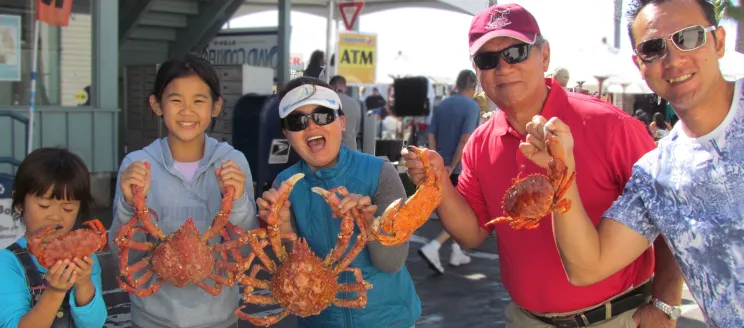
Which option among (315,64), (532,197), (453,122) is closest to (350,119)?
(453,122)

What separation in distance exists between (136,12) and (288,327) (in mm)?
8366

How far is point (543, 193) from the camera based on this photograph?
2.09m

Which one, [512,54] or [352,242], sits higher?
[512,54]

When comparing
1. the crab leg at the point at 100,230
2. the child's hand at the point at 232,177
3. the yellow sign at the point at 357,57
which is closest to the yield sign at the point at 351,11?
the yellow sign at the point at 357,57

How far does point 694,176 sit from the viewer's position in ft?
6.75

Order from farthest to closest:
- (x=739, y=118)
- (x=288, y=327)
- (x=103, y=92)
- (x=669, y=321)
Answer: (x=103, y=92) < (x=288, y=327) < (x=669, y=321) < (x=739, y=118)

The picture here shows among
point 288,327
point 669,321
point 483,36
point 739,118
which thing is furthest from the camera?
point 288,327

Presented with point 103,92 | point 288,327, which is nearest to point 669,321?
point 288,327

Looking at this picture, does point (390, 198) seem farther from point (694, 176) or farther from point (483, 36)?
point (694, 176)

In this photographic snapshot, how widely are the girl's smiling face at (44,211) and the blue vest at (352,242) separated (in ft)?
3.04

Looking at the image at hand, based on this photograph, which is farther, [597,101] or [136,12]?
[136,12]

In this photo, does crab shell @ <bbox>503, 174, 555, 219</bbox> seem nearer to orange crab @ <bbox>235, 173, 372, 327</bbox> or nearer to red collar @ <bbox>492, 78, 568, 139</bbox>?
red collar @ <bbox>492, 78, 568, 139</bbox>

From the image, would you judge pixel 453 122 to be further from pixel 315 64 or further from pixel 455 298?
pixel 315 64

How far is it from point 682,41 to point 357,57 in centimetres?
920
